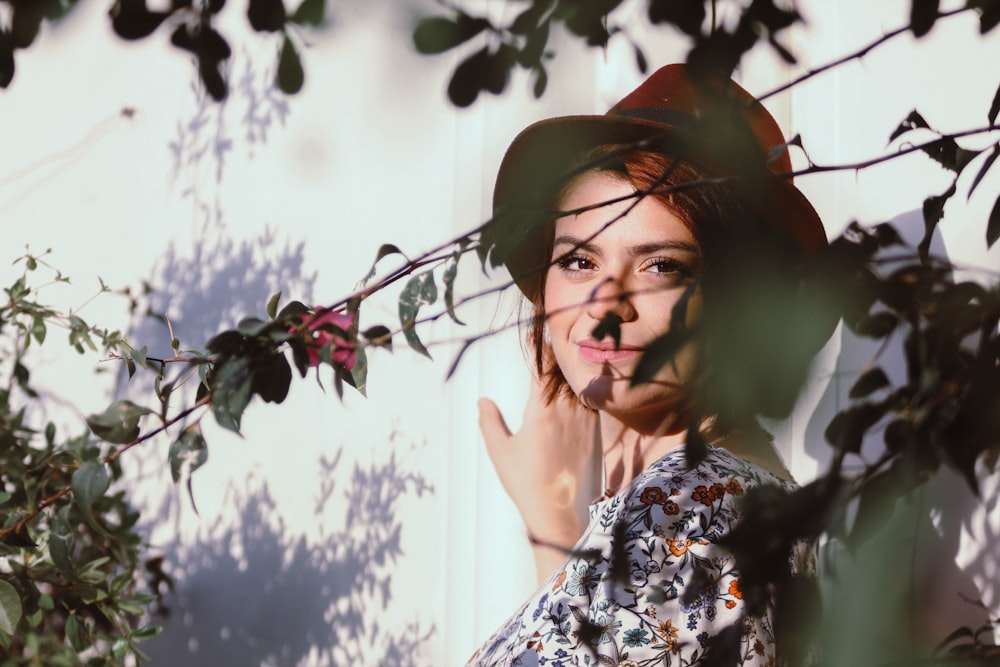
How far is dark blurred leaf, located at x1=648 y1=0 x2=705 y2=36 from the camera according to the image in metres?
0.57

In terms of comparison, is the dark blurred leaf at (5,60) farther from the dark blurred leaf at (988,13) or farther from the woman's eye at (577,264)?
the woman's eye at (577,264)

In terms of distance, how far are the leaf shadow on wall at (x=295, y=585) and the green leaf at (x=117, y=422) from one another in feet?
4.33

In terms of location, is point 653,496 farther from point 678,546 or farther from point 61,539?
point 61,539

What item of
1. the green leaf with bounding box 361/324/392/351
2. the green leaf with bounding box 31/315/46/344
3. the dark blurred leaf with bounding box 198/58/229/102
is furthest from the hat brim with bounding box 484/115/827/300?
the green leaf with bounding box 31/315/46/344

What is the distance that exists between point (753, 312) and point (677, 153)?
0.46 feet

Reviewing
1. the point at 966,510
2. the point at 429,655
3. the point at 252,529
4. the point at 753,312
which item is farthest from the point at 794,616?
the point at 252,529

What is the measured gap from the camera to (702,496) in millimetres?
1194

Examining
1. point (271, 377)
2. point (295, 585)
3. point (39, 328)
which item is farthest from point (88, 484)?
point (295, 585)

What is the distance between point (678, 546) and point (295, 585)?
1.22m

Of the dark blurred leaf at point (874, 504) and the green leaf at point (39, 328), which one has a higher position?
the green leaf at point (39, 328)

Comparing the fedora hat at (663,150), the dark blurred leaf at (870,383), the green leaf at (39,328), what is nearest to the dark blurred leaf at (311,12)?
the fedora hat at (663,150)

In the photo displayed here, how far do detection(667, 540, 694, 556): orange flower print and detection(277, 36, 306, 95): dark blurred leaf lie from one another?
704 millimetres

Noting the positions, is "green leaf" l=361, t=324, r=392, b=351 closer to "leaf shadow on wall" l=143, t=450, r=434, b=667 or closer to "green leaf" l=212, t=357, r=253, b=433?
"green leaf" l=212, t=357, r=253, b=433

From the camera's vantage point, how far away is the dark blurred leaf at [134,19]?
1.99 feet
